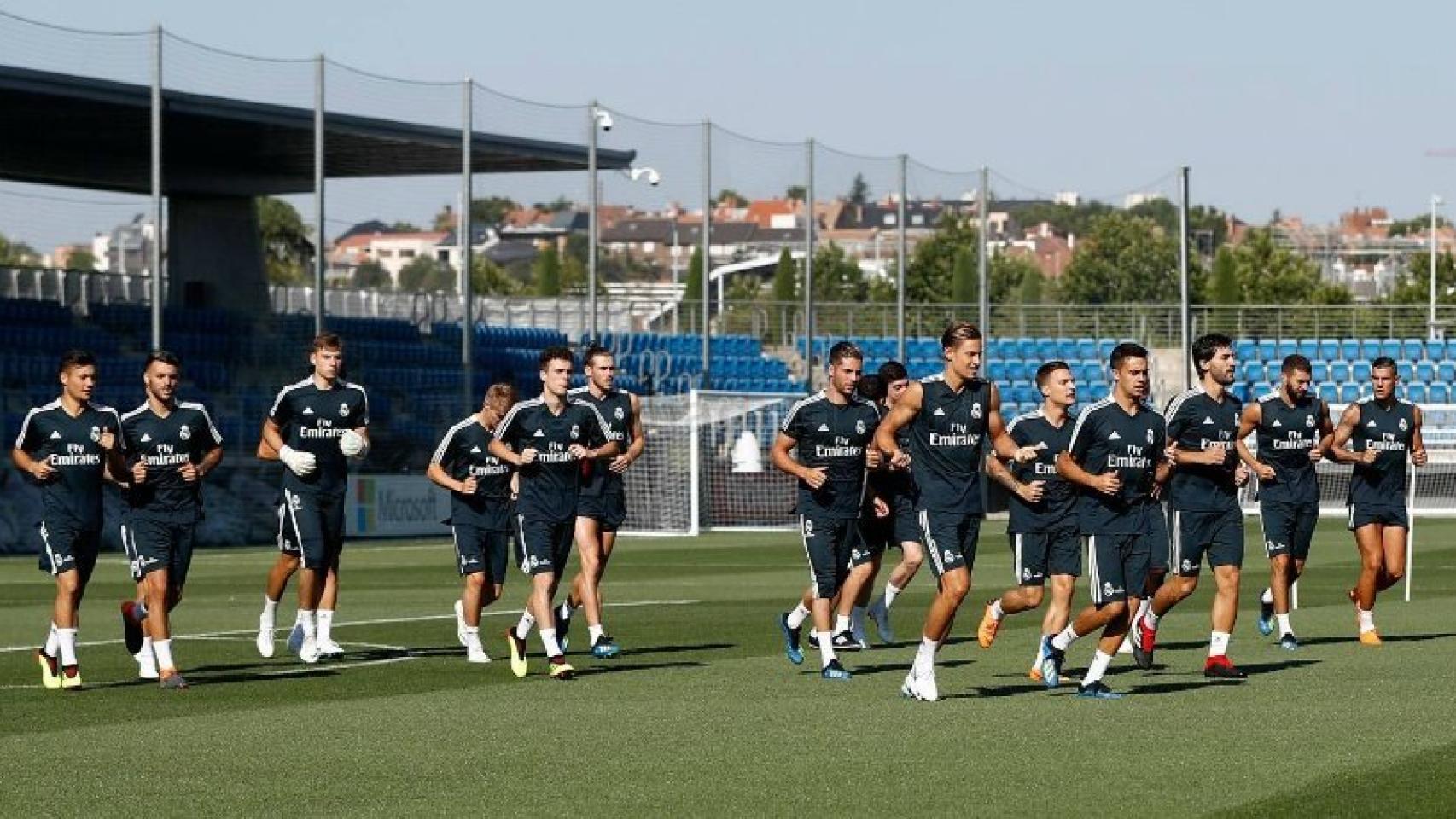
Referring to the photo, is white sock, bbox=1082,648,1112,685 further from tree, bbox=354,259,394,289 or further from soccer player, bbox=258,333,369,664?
tree, bbox=354,259,394,289

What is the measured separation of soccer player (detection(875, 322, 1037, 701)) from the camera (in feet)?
49.6

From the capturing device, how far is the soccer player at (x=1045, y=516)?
1620 centimetres

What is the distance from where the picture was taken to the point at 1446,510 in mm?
47312

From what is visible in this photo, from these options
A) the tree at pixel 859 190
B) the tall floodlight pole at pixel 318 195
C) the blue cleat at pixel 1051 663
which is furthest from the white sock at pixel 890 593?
the tree at pixel 859 190

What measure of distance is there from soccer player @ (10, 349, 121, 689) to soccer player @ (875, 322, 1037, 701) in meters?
5.03

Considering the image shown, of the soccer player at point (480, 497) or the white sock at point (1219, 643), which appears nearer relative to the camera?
the white sock at point (1219, 643)

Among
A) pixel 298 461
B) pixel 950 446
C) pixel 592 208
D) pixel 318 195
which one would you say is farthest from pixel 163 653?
pixel 592 208

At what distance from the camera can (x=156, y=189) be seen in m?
33.6

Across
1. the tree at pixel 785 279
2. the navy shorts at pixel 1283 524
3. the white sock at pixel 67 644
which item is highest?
the tree at pixel 785 279

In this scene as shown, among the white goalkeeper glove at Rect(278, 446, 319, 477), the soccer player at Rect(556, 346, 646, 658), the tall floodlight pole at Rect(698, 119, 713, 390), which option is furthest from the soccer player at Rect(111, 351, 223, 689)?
A: the tall floodlight pole at Rect(698, 119, 713, 390)

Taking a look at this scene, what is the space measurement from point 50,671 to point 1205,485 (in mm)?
7581

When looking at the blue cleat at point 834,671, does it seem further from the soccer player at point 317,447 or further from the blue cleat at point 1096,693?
the soccer player at point 317,447

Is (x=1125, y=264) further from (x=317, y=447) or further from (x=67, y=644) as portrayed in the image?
(x=67, y=644)

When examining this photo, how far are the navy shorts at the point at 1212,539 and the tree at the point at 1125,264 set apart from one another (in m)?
39.3
